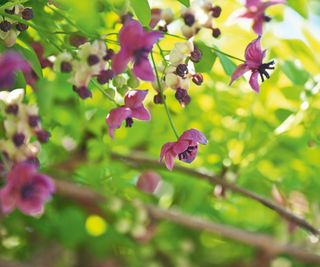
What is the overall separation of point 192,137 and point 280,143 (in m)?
0.52

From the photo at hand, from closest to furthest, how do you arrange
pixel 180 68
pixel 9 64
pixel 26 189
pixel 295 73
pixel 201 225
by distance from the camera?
pixel 9 64 < pixel 26 189 < pixel 180 68 < pixel 295 73 < pixel 201 225

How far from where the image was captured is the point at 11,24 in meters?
0.79

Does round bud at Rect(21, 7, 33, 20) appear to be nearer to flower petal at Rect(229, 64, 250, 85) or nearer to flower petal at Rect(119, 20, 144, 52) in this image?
flower petal at Rect(119, 20, 144, 52)

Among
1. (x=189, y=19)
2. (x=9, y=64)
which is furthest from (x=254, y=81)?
(x=9, y=64)

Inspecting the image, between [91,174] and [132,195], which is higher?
[91,174]

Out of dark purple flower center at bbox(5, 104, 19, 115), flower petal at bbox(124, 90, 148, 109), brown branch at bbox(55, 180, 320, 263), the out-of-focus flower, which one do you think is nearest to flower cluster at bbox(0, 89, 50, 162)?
dark purple flower center at bbox(5, 104, 19, 115)

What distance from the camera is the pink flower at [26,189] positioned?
69 cm

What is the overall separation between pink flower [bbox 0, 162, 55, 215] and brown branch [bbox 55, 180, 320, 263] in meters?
0.77

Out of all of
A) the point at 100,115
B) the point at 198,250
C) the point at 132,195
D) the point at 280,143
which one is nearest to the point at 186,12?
the point at 100,115

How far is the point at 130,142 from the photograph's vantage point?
1.41m

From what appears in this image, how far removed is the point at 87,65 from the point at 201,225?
826mm

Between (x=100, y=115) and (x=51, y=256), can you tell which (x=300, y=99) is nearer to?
(x=100, y=115)

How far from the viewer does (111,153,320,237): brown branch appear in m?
1.02

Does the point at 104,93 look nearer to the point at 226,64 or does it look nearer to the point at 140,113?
the point at 140,113
